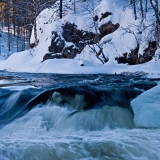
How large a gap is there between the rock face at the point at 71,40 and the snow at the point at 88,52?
0.35 metres

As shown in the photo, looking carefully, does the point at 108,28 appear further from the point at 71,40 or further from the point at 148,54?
the point at 148,54

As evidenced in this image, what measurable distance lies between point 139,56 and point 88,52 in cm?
435

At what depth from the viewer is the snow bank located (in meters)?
4.73

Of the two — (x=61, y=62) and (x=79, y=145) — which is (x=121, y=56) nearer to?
(x=61, y=62)

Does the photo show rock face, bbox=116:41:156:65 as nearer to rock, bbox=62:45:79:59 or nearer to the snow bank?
rock, bbox=62:45:79:59

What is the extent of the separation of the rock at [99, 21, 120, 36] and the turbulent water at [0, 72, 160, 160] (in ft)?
36.2

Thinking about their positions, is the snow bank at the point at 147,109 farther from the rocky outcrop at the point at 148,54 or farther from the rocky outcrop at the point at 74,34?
the rocky outcrop at the point at 74,34

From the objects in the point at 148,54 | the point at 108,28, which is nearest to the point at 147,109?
the point at 148,54

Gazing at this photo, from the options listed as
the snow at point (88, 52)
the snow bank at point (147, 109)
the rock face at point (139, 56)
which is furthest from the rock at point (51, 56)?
the snow bank at point (147, 109)

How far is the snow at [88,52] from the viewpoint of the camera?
43.3 ft

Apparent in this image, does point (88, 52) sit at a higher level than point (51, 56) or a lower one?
higher

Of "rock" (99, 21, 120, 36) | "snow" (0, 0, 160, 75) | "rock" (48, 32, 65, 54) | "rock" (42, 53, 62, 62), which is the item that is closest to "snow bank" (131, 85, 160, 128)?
"snow" (0, 0, 160, 75)

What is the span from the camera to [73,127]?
15.7 feet

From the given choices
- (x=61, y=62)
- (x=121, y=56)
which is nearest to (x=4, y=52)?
(x=61, y=62)
